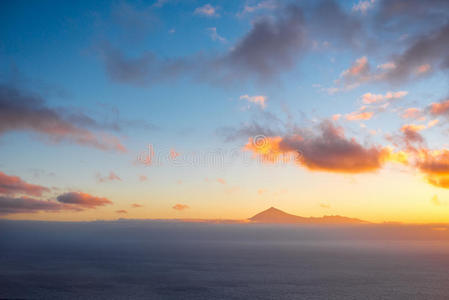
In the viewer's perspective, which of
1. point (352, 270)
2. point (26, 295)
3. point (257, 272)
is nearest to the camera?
point (26, 295)

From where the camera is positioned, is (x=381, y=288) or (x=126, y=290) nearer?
(x=126, y=290)

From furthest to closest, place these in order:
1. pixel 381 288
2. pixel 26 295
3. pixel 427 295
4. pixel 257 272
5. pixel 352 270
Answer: pixel 352 270 → pixel 257 272 → pixel 381 288 → pixel 427 295 → pixel 26 295

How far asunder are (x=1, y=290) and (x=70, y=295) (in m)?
20.3

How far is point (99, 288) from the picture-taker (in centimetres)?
8969

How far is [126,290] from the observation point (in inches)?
3452

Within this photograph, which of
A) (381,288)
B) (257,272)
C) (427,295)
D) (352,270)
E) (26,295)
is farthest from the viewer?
(352,270)

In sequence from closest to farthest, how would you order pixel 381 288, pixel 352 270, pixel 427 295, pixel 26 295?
1. pixel 26 295
2. pixel 427 295
3. pixel 381 288
4. pixel 352 270

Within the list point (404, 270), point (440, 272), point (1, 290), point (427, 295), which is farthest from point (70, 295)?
point (440, 272)

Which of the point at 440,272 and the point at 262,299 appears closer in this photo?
the point at 262,299

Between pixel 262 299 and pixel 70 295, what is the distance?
50.4 metres

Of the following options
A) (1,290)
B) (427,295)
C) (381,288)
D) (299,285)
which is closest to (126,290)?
(1,290)

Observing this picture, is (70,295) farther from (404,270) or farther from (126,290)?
(404,270)

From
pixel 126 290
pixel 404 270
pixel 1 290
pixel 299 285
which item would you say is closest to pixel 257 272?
pixel 299 285

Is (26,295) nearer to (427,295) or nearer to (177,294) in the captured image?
(177,294)
